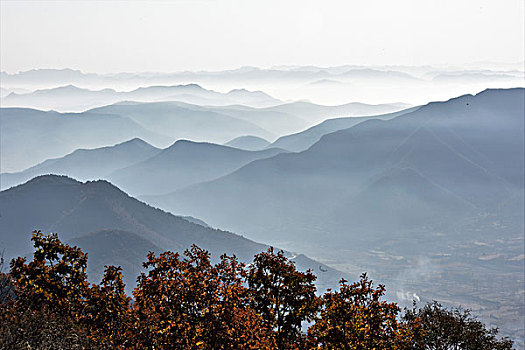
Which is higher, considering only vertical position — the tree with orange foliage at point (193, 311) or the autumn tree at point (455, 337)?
the tree with orange foliage at point (193, 311)

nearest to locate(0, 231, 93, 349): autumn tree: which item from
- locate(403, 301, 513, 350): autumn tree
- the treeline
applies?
the treeline

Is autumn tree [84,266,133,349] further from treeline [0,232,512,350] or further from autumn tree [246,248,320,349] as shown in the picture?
autumn tree [246,248,320,349]

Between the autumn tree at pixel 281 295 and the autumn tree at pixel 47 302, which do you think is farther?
the autumn tree at pixel 281 295

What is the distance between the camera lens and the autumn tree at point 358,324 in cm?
2191

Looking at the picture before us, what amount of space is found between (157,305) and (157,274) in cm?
224

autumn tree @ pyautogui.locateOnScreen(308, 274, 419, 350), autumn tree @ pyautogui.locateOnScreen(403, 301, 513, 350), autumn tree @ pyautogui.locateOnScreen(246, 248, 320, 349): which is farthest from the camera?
autumn tree @ pyautogui.locateOnScreen(403, 301, 513, 350)

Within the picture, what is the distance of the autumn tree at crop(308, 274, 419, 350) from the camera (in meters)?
21.9

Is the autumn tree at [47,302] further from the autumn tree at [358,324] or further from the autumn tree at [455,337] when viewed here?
the autumn tree at [455,337]

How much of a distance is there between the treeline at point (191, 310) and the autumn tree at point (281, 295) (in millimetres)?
46

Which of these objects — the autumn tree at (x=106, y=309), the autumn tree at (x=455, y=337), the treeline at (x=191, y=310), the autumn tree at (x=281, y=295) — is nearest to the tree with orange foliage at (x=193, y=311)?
the treeline at (x=191, y=310)

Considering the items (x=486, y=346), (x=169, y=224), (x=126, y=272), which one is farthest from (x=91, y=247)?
(x=486, y=346)

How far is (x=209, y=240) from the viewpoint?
632ft

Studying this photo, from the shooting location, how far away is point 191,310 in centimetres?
2077

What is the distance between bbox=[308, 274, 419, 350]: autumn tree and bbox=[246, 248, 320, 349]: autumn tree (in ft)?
6.97
